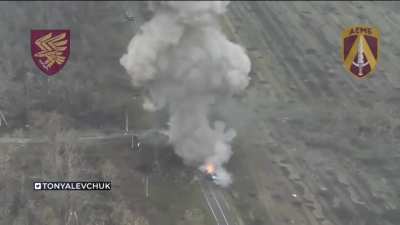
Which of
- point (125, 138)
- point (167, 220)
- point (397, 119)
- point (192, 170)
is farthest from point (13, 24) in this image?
point (397, 119)

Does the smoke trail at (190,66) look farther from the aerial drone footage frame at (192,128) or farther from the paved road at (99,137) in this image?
the paved road at (99,137)

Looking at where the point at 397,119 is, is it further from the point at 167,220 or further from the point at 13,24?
the point at 13,24

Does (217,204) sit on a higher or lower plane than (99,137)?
lower

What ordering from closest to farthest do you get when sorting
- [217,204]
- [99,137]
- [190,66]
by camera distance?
[190,66] < [217,204] < [99,137]

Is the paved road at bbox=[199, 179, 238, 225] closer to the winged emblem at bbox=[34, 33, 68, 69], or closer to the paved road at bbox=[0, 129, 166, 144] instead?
the paved road at bbox=[0, 129, 166, 144]

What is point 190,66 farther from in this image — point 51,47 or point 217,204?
point 51,47

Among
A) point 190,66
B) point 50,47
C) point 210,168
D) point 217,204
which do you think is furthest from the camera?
point 210,168

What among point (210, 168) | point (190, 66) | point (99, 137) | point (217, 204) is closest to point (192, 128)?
point (210, 168)
